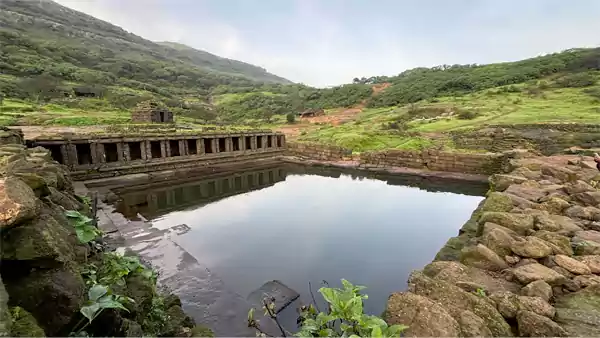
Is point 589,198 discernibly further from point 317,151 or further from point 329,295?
point 317,151

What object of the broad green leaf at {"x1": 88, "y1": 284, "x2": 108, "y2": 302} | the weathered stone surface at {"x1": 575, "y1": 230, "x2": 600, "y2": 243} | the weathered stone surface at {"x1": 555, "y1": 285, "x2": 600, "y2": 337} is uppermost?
the broad green leaf at {"x1": 88, "y1": 284, "x2": 108, "y2": 302}

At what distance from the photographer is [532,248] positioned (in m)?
4.93

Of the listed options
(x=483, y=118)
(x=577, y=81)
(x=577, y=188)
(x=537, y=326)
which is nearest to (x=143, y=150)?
(x=577, y=188)

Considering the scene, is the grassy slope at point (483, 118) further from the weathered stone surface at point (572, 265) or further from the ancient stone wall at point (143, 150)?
the weathered stone surface at point (572, 265)

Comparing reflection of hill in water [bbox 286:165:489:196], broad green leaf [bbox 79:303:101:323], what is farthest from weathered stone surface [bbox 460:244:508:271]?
reflection of hill in water [bbox 286:165:489:196]

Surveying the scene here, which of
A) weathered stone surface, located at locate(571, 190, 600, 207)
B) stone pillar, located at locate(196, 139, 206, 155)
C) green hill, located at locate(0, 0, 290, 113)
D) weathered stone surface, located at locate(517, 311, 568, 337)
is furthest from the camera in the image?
green hill, located at locate(0, 0, 290, 113)

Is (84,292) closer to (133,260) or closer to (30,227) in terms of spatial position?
(30,227)

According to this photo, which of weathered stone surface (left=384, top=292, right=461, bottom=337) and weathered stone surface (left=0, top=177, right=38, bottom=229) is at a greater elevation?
weathered stone surface (left=0, top=177, right=38, bottom=229)

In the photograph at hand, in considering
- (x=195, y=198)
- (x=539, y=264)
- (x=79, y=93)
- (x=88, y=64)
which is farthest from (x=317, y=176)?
(x=88, y=64)

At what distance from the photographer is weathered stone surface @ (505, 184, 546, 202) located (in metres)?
7.70

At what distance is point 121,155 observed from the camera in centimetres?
1941

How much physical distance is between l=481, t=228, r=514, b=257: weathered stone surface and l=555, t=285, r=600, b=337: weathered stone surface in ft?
3.70

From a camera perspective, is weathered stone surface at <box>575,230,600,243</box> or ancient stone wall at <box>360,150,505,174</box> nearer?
weathered stone surface at <box>575,230,600,243</box>

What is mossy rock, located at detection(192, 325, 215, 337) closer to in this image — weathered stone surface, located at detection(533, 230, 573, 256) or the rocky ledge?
the rocky ledge
